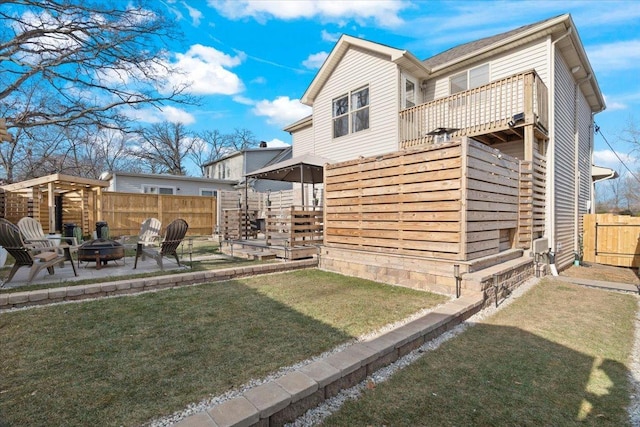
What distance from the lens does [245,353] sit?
284 cm

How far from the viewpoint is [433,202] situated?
17.1ft

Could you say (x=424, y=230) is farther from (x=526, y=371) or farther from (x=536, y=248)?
(x=536, y=248)

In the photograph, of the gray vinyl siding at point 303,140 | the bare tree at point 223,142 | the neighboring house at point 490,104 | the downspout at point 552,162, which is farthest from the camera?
the bare tree at point 223,142

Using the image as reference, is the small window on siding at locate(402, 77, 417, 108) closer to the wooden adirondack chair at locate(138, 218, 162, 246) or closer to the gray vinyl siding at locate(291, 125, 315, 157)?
the gray vinyl siding at locate(291, 125, 315, 157)

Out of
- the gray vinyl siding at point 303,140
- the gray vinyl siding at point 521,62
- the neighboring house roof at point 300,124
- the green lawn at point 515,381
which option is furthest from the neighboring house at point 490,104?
the green lawn at point 515,381

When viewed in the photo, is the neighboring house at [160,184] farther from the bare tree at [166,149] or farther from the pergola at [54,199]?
the bare tree at [166,149]

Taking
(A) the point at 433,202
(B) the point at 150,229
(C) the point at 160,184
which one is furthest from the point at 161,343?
(C) the point at 160,184

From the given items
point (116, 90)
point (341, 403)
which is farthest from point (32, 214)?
point (341, 403)

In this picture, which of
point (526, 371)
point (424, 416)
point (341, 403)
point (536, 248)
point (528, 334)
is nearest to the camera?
point (424, 416)

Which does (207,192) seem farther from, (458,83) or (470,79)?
(470,79)

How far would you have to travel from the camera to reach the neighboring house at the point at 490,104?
7598 millimetres

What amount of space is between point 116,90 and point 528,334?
12.3 meters

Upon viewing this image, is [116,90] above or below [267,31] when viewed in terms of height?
below

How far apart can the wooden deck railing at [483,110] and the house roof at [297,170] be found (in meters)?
2.94
